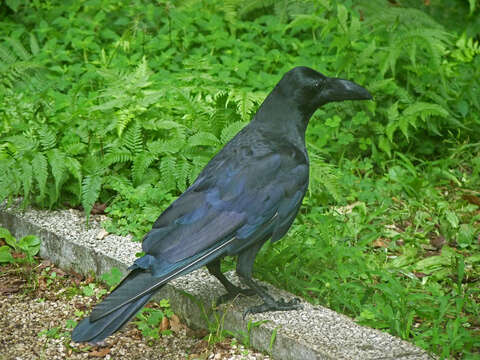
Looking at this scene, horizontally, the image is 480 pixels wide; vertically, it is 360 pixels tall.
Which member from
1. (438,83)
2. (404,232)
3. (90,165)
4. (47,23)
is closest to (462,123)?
(438,83)

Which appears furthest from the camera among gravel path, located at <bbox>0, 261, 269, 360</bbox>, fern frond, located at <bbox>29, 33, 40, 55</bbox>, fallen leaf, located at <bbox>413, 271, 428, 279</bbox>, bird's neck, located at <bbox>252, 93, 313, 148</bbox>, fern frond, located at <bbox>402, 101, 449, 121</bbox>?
fern frond, located at <bbox>29, 33, 40, 55</bbox>

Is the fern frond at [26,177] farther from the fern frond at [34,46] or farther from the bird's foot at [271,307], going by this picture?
the fern frond at [34,46]

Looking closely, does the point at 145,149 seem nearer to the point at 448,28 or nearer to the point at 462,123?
the point at 462,123

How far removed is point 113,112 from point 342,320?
2.20 meters

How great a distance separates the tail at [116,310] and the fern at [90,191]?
113 cm

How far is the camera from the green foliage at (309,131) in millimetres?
3975

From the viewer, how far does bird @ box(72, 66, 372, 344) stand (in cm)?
311

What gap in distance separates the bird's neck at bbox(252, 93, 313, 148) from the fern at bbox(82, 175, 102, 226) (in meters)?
1.09

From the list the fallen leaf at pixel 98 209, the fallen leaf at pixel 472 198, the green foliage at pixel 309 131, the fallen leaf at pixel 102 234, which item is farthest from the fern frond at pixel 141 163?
the fallen leaf at pixel 472 198

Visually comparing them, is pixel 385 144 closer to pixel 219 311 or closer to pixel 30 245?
pixel 219 311

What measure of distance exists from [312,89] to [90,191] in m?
1.43

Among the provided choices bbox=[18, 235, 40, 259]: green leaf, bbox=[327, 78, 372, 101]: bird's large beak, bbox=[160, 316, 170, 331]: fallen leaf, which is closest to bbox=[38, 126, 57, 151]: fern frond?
bbox=[18, 235, 40, 259]: green leaf

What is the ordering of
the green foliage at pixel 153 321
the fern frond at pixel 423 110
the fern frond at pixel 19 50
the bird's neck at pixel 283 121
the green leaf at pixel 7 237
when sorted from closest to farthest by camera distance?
1. the green foliage at pixel 153 321
2. the bird's neck at pixel 283 121
3. the green leaf at pixel 7 237
4. the fern frond at pixel 423 110
5. the fern frond at pixel 19 50

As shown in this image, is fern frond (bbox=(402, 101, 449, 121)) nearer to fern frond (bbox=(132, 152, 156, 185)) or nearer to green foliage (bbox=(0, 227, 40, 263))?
fern frond (bbox=(132, 152, 156, 185))
